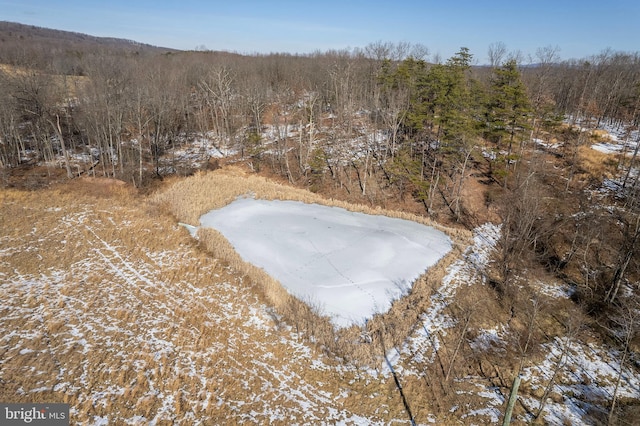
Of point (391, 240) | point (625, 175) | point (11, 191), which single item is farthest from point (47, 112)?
point (625, 175)

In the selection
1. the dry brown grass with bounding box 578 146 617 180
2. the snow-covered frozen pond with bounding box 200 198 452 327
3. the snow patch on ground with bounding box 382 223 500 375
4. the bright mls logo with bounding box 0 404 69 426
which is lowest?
the snow patch on ground with bounding box 382 223 500 375

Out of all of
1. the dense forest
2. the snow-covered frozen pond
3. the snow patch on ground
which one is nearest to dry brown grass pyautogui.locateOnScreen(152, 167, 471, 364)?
the snow patch on ground

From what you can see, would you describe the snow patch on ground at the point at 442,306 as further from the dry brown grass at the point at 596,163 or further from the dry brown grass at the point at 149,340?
the dry brown grass at the point at 596,163

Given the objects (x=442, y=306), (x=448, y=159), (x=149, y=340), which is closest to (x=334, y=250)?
(x=442, y=306)

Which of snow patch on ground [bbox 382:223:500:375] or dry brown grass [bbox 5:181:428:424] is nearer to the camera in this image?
dry brown grass [bbox 5:181:428:424]

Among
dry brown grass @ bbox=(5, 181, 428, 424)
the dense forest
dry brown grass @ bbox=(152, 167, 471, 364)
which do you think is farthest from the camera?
the dense forest

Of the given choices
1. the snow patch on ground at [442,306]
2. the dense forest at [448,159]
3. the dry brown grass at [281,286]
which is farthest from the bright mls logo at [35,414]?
the dense forest at [448,159]

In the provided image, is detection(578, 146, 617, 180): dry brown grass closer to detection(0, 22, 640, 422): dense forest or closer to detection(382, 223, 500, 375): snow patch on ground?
detection(0, 22, 640, 422): dense forest
